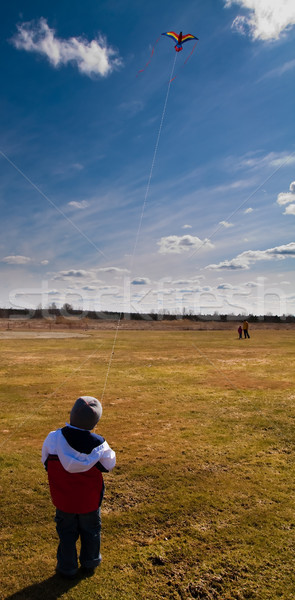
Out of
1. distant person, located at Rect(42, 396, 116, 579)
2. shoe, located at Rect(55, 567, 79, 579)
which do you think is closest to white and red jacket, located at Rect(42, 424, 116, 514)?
distant person, located at Rect(42, 396, 116, 579)

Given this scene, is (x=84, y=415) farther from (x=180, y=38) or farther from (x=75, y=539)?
(x=180, y=38)

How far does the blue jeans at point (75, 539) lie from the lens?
3.05 meters

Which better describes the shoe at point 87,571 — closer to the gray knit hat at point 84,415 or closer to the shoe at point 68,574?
the shoe at point 68,574

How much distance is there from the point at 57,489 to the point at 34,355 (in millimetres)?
16270

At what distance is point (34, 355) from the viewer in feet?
60.3

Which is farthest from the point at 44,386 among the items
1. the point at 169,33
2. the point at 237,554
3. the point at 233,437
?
the point at 169,33

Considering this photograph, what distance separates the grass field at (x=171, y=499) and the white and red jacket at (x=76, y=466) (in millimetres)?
704

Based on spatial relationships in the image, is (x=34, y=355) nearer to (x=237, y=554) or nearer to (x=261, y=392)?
(x=261, y=392)

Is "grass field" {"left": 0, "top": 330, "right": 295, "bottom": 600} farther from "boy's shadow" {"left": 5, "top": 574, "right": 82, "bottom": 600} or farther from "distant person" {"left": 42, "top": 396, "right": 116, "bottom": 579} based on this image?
"distant person" {"left": 42, "top": 396, "right": 116, "bottom": 579}

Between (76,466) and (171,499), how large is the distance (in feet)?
6.36

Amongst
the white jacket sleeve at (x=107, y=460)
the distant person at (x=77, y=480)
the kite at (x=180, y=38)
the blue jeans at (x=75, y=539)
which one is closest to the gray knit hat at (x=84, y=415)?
the distant person at (x=77, y=480)

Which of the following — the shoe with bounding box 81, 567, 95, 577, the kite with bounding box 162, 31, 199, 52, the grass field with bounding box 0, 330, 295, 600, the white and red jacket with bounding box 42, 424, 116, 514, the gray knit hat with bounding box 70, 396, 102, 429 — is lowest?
the shoe with bounding box 81, 567, 95, 577

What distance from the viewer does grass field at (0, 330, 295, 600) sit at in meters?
3.01

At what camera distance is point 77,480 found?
299cm
